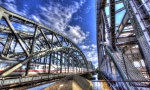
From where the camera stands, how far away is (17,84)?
8922mm

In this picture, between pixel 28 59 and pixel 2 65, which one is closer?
pixel 28 59

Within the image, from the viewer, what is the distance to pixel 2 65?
14.6 m

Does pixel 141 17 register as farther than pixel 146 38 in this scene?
Yes

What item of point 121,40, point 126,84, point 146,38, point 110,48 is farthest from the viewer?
point 121,40

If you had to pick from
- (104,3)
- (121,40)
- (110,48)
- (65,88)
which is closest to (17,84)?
(65,88)

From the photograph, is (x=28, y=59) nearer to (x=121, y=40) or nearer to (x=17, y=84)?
(x=17, y=84)

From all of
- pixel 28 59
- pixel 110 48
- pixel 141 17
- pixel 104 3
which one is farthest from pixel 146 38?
pixel 28 59


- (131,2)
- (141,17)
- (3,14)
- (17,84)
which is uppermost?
(3,14)

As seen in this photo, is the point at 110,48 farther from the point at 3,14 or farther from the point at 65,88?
the point at 3,14

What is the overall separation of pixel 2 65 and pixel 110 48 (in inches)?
751

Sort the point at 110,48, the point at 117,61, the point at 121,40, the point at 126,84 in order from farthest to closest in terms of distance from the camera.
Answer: the point at 121,40
the point at 110,48
the point at 117,61
the point at 126,84

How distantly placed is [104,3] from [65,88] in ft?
49.1

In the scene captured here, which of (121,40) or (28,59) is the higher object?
(121,40)

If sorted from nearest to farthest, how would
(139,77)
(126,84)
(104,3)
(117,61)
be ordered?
(126,84) → (139,77) → (117,61) → (104,3)
